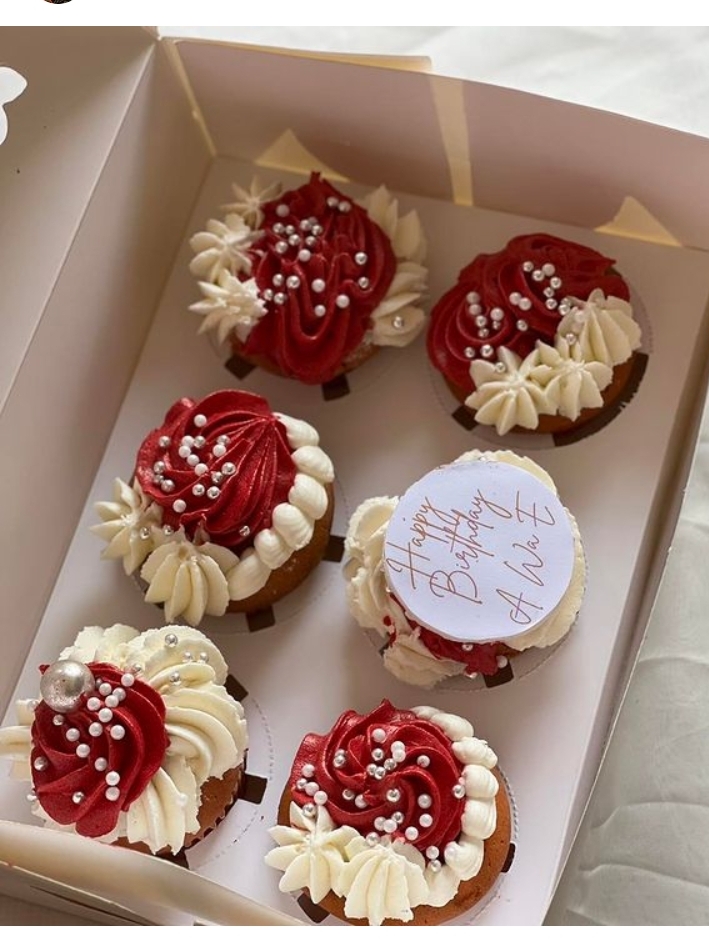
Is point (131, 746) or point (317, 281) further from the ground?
point (317, 281)

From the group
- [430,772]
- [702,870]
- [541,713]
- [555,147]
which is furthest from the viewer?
[555,147]

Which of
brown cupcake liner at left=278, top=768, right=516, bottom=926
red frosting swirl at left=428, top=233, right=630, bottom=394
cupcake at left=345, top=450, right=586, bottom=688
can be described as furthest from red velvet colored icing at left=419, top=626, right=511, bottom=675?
red frosting swirl at left=428, top=233, right=630, bottom=394

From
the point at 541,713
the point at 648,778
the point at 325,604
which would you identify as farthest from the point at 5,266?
the point at 648,778

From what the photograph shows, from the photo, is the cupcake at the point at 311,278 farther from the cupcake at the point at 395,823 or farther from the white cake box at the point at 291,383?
the cupcake at the point at 395,823

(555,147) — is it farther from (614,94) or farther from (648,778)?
(648,778)

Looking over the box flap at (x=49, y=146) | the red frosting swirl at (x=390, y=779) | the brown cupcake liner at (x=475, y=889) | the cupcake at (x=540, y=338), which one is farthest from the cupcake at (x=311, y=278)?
the brown cupcake liner at (x=475, y=889)

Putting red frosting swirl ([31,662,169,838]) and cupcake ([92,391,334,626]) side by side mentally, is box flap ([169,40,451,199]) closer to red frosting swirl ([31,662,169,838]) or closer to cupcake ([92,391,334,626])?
cupcake ([92,391,334,626])

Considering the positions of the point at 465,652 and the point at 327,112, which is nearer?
the point at 465,652

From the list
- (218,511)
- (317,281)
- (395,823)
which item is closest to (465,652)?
(395,823)

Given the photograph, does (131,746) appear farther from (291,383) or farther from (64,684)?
(291,383)
